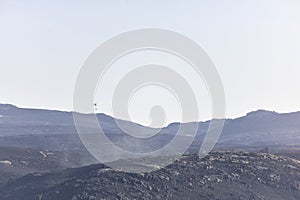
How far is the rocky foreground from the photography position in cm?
10395

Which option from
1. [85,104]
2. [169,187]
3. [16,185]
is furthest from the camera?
[16,185]

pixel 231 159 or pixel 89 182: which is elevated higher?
pixel 231 159

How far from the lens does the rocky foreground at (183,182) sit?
103950mm

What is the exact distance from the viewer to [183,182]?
112 metres

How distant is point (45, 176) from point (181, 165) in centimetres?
3445

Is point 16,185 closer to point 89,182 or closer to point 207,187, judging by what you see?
point 89,182

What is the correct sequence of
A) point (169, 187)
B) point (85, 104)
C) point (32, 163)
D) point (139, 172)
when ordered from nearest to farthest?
point (85, 104) → point (169, 187) → point (139, 172) → point (32, 163)

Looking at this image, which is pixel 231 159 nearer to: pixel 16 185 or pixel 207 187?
pixel 207 187

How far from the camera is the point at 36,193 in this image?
11294 centimetres

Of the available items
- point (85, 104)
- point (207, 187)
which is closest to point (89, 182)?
point (207, 187)

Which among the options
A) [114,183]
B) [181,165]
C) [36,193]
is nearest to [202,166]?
[181,165]

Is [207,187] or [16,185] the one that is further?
[16,185]

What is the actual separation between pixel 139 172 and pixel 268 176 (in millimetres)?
29747

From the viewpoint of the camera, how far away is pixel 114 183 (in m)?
108
